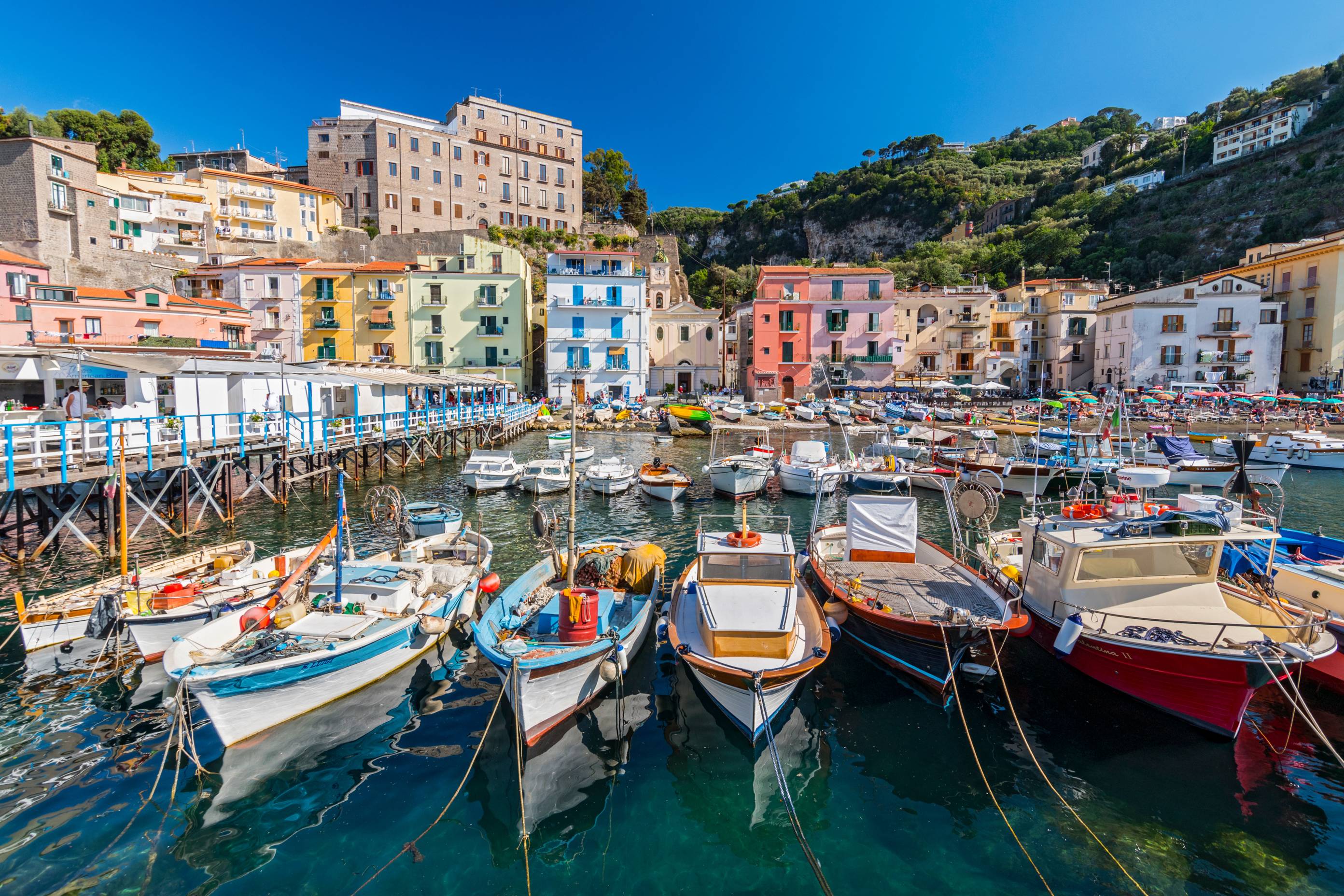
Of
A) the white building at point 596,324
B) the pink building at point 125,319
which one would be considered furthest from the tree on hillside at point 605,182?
the pink building at point 125,319

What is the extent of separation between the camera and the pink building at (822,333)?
60.9 metres

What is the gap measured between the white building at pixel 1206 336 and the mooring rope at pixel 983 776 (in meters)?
61.1

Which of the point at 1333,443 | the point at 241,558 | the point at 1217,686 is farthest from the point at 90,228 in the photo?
the point at 1333,443

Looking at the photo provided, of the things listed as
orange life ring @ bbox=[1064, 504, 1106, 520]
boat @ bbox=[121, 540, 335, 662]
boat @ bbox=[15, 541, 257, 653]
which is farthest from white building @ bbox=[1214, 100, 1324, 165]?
boat @ bbox=[15, 541, 257, 653]

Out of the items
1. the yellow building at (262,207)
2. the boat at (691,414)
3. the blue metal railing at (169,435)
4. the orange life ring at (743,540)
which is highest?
the yellow building at (262,207)

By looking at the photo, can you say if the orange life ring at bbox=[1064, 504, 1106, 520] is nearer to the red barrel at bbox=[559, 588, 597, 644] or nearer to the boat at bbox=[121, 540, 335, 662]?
the red barrel at bbox=[559, 588, 597, 644]

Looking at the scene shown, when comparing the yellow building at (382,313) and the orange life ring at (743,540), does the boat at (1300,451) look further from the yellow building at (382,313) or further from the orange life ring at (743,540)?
the yellow building at (382,313)

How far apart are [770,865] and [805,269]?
196ft

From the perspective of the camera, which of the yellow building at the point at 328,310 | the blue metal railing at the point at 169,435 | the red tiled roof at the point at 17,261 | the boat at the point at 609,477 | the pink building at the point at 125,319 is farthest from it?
the yellow building at the point at 328,310

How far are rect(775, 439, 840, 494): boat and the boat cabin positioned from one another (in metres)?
15.4

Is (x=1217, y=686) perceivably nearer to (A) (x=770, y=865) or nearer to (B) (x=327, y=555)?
(A) (x=770, y=865)

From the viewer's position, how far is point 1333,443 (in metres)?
35.2

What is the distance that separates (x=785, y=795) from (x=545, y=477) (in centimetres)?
2076

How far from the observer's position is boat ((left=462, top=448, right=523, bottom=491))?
2756cm
